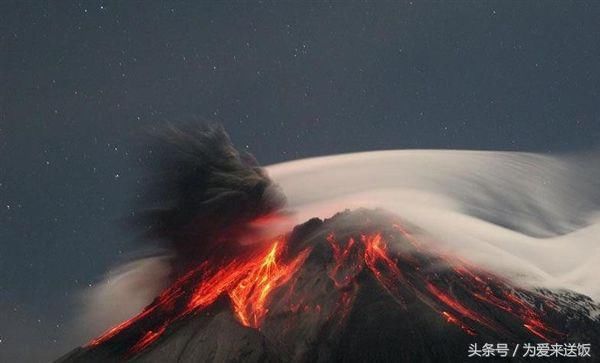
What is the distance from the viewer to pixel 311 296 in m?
46.1

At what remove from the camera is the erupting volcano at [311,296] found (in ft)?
132

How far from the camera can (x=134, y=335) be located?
4647 cm

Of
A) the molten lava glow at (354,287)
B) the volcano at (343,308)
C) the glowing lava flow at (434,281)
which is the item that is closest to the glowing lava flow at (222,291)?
the molten lava glow at (354,287)

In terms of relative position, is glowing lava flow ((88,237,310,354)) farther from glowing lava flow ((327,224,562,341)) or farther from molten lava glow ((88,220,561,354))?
glowing lava flow ((327,224,562,341))

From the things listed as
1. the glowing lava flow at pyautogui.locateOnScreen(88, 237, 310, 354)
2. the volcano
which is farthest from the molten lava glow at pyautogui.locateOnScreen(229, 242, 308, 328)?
the volcano

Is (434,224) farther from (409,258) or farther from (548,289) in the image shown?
(548,289)

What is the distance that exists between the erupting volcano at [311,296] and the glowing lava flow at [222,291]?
134 millimetres

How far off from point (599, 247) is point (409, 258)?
802 inches

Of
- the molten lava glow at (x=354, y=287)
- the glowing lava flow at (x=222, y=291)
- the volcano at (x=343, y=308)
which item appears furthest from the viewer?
the glowing lava flow at (x=222, y=291)

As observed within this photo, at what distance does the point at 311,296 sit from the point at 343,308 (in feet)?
10.4

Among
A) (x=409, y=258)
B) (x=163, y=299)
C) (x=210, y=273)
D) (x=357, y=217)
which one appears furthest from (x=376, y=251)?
(x=163, y=299)

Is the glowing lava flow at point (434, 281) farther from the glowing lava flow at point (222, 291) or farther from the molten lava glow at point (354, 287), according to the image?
the glowing lava flow at point (222, 291)

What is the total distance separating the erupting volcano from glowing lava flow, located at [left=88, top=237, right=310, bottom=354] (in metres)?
0.13

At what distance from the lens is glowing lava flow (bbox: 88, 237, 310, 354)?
151ft
